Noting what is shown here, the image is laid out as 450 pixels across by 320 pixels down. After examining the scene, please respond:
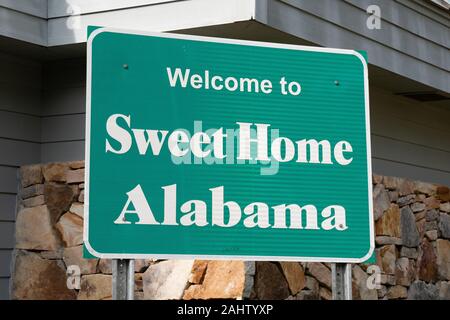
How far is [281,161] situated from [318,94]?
293 mm

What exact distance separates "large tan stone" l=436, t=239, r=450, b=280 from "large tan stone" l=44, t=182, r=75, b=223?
3149 millimetres

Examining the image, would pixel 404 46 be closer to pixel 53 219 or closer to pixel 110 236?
pixel 53 219

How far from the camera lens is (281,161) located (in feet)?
9.30

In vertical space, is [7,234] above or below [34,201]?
below

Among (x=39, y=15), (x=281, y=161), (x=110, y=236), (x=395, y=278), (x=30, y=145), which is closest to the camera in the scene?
(x=110, y=236)

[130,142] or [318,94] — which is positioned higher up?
[318,94]

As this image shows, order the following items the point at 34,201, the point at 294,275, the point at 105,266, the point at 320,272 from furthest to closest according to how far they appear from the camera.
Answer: the point at 34,201
the point at 320,272
the point at 105,266
the point at 294,275

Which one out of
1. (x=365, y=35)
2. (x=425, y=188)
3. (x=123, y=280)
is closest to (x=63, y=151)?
(x=365, y=35)

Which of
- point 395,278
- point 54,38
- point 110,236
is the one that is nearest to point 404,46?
point 395,278

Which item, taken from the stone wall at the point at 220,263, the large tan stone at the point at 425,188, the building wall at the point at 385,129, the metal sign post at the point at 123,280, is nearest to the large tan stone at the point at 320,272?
the stone wall at the point at 220,263

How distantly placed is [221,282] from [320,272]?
0.88 metres

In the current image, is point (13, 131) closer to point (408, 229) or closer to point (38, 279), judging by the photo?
point (38, 279)

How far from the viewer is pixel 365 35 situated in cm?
568

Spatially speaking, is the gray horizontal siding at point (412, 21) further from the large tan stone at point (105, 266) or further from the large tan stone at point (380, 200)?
the large tan stone at point (105, 266)
